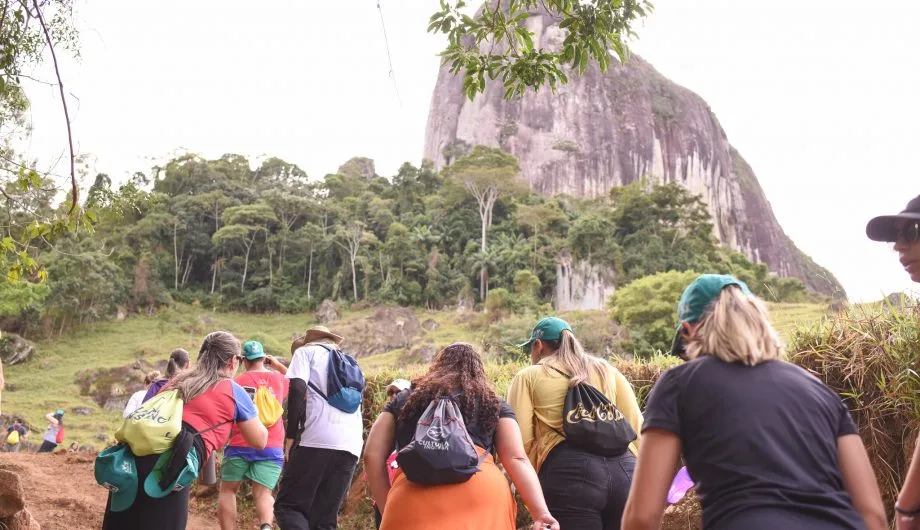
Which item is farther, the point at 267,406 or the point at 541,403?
the point at 267,406

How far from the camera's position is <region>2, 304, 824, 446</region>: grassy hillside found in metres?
20.8

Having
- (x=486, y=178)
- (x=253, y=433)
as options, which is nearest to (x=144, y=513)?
(x=253, y=433)

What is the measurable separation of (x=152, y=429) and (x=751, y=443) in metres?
2.15

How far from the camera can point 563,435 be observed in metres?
2.66

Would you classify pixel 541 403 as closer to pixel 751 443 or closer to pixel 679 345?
pixel 679 345

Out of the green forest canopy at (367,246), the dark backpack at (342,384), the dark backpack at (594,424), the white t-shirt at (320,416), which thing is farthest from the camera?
the green forest canopy at (367,246)

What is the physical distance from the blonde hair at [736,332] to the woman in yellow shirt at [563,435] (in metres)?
0.93

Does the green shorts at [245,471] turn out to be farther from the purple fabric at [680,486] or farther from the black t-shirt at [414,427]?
the purple fabric at [680,486]

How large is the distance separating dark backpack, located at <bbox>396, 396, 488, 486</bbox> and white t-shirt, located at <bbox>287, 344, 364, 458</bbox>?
1610mm

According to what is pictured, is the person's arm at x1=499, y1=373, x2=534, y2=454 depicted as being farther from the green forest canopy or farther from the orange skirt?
the green forest canopy

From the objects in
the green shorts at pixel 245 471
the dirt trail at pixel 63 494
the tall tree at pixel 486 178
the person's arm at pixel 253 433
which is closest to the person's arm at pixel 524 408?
the person's arm at pixel 253 433

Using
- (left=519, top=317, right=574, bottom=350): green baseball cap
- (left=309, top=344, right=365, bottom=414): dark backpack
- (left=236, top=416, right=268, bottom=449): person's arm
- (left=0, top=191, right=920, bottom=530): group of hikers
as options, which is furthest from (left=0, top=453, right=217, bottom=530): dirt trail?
(left=519, top=317, right=574, bottom=350): green baseball cap

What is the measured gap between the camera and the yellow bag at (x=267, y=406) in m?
4.00

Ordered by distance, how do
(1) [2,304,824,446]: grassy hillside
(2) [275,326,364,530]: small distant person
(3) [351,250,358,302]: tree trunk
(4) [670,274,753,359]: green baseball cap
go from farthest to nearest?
(3) [351,250,358,302]: tree trunk
(1) [2,304,824,446]: grassy hillside
(2) [275,326,364,530]: small distant person
(4) [670,274,753,359]: green baseball cap
